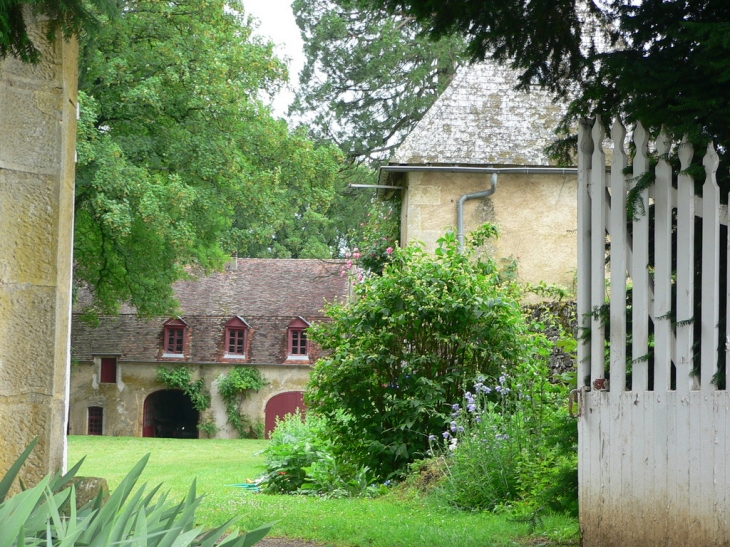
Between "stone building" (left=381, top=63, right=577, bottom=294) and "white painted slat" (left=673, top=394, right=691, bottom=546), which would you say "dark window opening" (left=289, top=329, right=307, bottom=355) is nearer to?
"stone building" (left=381, top=63, right=577, bottom=294)

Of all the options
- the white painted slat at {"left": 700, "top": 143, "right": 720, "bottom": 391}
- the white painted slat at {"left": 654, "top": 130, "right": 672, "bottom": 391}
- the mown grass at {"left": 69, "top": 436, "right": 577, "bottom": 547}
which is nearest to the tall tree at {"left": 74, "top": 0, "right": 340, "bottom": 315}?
the mown grass at {"left": 69, "top": 436, "right": 577, "bottom": 547}

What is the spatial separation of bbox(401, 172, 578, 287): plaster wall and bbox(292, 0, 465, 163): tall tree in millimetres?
15353

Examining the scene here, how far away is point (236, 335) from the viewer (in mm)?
33281

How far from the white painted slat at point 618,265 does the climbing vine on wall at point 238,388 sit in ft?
90.1

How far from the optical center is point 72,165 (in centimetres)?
437

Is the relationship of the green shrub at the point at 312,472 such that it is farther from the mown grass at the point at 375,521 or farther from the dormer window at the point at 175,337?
the dormer window at the point at 175,337

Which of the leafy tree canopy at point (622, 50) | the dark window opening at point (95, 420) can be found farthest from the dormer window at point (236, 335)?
the leafy tree canopy at point (622, 50)

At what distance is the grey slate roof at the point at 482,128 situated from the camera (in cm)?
1458

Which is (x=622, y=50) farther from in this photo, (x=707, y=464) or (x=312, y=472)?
(x=312, y=472)

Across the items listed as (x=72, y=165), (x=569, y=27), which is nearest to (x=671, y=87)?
(x=569, y=27)

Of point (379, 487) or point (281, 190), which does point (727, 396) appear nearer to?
point (379, 487)

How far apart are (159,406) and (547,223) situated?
22454 millimetres

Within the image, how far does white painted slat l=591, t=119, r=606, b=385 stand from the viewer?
4695mm

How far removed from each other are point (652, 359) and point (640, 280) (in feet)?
1.37
